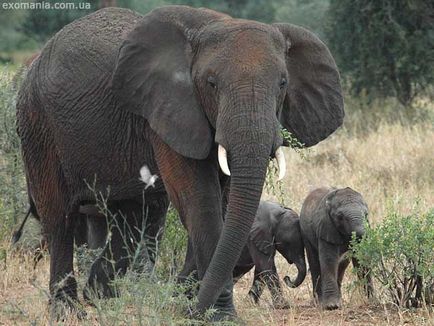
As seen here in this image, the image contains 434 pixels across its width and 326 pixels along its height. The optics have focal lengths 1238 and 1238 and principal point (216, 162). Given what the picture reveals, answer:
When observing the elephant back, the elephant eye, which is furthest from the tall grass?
the elephant back

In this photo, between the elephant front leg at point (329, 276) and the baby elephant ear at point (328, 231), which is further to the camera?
the baby elephant ear at point (328, 231)

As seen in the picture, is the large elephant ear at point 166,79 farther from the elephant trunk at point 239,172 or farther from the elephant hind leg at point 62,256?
the elephant hind leg at point 62,256

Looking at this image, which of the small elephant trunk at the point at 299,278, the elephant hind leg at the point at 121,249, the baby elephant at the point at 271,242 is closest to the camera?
the elephant hind leg at the point at 121,249

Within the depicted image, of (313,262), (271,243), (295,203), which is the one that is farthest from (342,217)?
(295,203)

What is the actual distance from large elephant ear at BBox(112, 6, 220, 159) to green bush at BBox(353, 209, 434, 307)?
142 cm

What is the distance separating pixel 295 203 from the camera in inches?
453

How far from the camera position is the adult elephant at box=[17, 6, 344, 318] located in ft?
21.4

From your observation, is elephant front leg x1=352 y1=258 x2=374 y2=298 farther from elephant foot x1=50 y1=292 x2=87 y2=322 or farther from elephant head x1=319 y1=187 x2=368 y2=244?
elephant foot x1=50 y1=292 x2=87 y2=322

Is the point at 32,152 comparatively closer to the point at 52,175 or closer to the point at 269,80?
the point at 52,175

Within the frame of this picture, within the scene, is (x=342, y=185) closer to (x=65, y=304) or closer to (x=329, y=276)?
(x=329, y=276)

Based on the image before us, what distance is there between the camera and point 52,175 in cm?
826

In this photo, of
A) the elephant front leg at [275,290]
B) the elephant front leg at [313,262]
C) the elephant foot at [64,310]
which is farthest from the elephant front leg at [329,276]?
the elephant foot at [64,310]

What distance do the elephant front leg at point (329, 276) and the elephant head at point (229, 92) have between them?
1.21m

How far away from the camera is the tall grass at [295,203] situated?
669 cm
